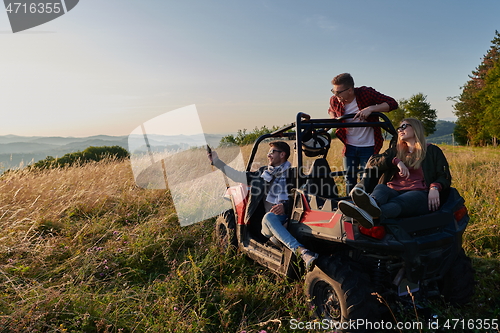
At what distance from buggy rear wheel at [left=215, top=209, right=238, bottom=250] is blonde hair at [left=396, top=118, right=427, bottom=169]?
216cm

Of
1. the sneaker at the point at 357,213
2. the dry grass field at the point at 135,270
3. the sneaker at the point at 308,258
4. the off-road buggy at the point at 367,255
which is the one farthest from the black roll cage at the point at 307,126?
the dry grass field at the point at 135,270

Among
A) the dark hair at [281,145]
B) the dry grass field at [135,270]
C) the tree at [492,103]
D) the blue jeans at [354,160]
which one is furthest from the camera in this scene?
the tree at [492,103]

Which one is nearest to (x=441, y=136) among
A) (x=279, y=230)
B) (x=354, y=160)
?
(x=354, y=160)

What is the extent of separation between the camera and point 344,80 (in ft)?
13.1

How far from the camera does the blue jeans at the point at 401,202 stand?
2639mm

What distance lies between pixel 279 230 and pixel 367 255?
809 mm

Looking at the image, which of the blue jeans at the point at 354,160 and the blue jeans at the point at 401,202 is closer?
the blue jeans at the point at 401,202

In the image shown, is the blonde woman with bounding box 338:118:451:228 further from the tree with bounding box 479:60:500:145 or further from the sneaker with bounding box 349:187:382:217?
the tree with bounding box 479:60:500:145

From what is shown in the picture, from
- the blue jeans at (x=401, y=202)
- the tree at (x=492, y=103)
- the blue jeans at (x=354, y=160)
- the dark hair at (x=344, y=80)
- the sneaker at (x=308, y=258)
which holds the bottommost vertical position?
the sneaker at (x=308, y=258)

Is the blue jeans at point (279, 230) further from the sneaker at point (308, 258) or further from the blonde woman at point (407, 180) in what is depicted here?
the blonde woman at point (407, 180)

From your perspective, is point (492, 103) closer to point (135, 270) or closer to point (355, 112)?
point (355, 112)

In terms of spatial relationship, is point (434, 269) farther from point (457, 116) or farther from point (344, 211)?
point (457, 116)

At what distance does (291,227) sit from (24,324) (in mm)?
2390

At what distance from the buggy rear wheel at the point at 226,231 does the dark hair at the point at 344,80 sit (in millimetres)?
2098
